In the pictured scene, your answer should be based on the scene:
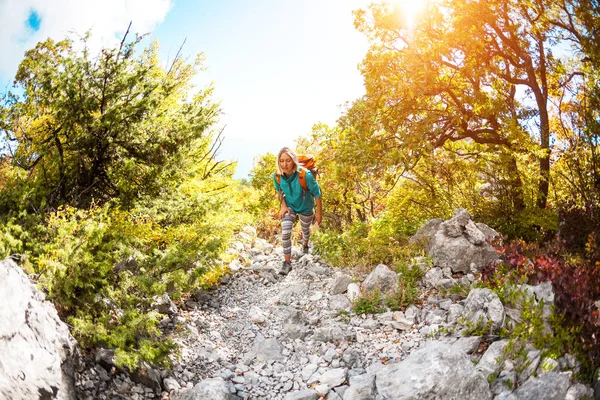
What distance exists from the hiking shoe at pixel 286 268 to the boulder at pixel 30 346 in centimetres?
402

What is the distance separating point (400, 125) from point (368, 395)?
538 centimetres

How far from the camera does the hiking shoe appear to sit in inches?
295

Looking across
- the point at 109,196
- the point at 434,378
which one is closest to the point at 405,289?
the point at 434,378

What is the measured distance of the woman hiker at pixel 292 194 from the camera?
22.7ft

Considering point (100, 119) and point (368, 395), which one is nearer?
point (368, 395)

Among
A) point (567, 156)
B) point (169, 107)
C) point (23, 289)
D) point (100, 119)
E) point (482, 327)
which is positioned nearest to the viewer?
point (23, 289)

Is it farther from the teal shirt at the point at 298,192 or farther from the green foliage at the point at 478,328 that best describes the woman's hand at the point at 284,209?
the green foliage at the point at 478,328

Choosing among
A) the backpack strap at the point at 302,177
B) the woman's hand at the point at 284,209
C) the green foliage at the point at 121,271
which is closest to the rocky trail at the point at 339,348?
the green foliage at the point at 121,271

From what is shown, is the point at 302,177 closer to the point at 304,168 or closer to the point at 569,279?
the point at 304,168

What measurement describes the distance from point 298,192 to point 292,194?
0.39 feet

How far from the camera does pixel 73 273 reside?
4352mm

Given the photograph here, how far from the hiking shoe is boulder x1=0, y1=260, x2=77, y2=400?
4023 millimetres

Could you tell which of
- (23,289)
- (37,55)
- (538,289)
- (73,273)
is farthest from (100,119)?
(538,289)

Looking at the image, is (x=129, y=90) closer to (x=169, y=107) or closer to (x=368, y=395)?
(x=169, y=107)
